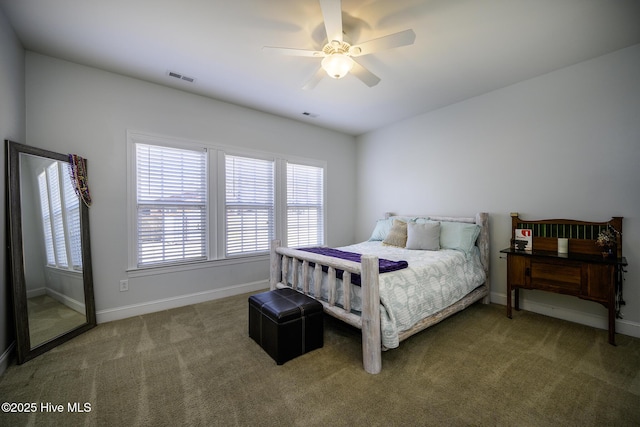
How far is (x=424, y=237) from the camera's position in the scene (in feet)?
10.7

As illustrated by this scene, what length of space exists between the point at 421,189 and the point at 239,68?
307 centimetres

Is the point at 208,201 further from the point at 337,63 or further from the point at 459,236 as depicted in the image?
the point at 459,236

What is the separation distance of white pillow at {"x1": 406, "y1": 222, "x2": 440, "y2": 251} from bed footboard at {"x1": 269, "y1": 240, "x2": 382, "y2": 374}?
57.3 inches

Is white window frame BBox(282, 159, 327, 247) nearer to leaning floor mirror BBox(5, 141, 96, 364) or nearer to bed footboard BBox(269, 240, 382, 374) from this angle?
bed footboard BBox(269, 240, 382, 374)

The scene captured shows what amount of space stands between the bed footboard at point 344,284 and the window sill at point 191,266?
36.0 inches

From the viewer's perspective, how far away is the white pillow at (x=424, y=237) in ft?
10.6

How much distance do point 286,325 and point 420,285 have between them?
47.9 inches

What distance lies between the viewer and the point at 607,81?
2561mm

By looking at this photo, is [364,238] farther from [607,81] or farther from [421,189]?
[607,81]

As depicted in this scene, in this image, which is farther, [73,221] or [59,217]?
[73,221]

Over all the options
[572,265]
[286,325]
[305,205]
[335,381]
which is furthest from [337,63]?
[572,265]

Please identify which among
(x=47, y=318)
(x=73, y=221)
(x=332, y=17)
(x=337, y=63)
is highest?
(x=332, y=17)

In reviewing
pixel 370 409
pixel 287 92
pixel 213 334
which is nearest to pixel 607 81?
pixel 287 92

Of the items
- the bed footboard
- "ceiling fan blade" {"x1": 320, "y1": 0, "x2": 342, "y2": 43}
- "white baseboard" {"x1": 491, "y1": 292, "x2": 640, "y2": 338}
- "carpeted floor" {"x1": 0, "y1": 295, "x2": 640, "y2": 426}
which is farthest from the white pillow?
"ceiling fan blade" {"x1": 320, "y1": 0, "x2": 342, "y2": 43}
